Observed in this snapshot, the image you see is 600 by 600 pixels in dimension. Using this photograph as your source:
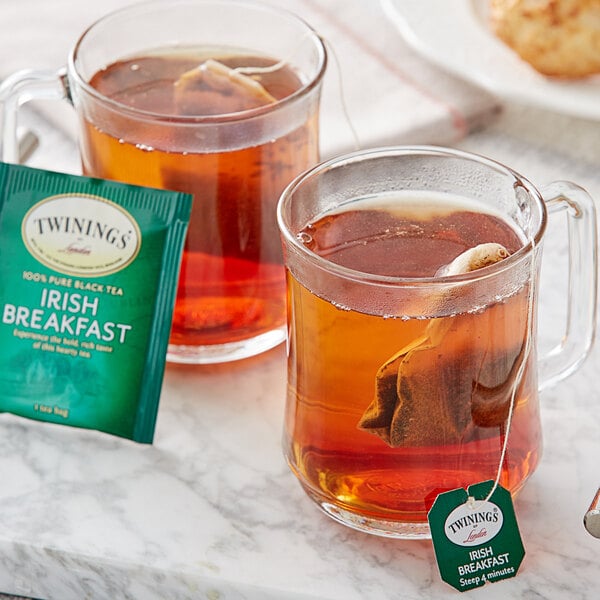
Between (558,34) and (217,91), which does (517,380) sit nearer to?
(217,91)

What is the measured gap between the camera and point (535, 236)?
0.87 meters

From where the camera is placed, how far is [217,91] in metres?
1.12

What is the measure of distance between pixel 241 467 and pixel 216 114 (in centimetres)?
33

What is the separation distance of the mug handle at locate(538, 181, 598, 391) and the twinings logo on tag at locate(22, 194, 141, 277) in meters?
0.38

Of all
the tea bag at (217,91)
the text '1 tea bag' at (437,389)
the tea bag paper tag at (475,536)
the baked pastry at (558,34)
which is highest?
the tea bag at (217,91)

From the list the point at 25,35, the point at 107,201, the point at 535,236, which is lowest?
the point at 25,35

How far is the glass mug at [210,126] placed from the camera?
107cm

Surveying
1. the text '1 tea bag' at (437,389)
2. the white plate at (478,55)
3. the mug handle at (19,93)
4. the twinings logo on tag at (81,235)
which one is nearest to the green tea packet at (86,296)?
the twinings logo on tag at (81,235)

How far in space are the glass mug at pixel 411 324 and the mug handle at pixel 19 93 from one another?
33 cm

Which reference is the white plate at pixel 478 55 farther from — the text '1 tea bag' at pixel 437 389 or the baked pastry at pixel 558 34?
the text '1 tea bag' at pixel 437 389

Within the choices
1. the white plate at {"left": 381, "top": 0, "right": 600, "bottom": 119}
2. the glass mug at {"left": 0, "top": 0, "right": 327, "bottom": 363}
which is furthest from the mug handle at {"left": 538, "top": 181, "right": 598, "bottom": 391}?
the white plate at {"left": 381, "top": 0, "right": 600, "bottom": 119}

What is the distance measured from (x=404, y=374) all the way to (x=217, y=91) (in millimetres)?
400

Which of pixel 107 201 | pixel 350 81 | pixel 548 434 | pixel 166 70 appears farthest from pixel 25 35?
pixel 548 434

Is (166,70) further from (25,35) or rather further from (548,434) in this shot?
(25,35)
